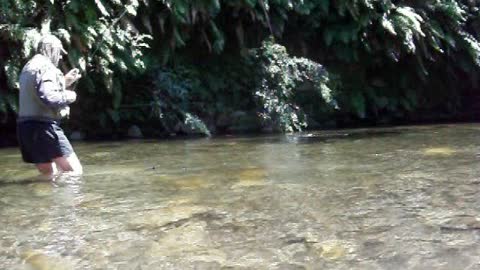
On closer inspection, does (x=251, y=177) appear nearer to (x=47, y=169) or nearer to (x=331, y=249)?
(x=47, y=169)

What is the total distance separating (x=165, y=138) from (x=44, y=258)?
7.69m

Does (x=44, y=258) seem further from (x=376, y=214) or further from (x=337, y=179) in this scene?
(x=337, y=179)

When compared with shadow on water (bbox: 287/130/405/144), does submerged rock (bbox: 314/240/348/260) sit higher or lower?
lower

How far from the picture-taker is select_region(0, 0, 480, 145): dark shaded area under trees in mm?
10891

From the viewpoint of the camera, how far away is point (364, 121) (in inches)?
580

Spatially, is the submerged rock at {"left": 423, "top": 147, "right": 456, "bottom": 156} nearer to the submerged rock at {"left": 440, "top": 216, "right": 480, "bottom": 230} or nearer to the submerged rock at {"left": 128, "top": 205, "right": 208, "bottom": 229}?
the submerged rock at {"left": 440, "top": 216, "right": 480, "bottom": 230}

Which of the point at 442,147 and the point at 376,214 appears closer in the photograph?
the point at 376,214

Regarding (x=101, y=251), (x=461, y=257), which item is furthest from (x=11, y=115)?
(x=461, y=257)

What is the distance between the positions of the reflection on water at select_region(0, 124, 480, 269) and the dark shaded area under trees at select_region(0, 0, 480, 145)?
2.97 m

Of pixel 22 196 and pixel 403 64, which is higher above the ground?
pixel 403 64

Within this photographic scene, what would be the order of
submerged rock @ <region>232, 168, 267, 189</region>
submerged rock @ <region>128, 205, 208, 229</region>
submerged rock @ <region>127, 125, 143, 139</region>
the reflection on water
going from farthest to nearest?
submerged rock @ <region>127, 125, 143, 139</region> → submerged rock @ <region>232, 168, 267, 189</region> → submerged rock @ <region>128, 205, 208, 229</region> → the reflection on water

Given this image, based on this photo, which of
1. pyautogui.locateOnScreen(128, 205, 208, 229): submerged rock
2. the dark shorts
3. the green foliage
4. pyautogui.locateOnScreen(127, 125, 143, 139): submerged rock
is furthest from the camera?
the green foliage

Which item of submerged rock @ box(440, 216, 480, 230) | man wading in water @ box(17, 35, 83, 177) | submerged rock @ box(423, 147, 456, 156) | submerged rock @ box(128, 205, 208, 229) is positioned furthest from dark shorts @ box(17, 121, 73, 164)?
submerged rock @ box(423, 147, 456, 156)

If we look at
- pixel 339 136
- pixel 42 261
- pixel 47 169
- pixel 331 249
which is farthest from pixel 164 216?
pixel 339 136
